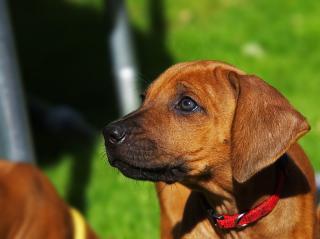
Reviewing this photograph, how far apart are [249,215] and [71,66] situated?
192 inches

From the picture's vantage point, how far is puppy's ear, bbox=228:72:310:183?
3.62 meters

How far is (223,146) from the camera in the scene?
3826 mm

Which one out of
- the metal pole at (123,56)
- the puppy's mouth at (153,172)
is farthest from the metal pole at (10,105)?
the puppy's mouth at (153,172)

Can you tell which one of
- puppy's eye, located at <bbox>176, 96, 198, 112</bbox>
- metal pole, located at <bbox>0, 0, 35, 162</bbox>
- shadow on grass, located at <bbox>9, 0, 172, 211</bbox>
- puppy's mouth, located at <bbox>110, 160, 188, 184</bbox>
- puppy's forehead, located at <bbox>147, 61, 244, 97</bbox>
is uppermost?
puppy's forehead, located at <bbox>147, 61, 244, 97</bbox>

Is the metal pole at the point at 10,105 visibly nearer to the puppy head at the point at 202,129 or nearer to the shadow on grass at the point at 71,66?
the shadow on grass at the point at 71,66

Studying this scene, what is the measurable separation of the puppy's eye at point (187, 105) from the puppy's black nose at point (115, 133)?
289 millimetres

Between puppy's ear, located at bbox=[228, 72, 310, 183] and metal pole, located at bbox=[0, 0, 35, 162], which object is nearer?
puppy's ear, located at bbox=[228, 72, 310, 183]

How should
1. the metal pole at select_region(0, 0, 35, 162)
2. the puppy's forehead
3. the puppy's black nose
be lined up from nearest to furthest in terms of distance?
the puppy's black nose → the puppy's forehead → the metal pole at select_region(0, 0, 35, 162)

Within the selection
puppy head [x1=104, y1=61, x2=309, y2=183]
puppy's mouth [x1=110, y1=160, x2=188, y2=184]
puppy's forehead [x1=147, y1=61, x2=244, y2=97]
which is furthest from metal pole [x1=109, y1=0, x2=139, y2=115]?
puppy's mouth [x1=110, y1=160, x2=188, y2=184]

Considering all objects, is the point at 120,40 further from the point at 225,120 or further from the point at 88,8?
the point at 88,8

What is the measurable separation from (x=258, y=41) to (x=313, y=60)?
70 cm

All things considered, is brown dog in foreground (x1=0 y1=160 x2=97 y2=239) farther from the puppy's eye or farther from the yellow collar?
the puppy's eye

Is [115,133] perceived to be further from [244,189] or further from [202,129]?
[244,189]

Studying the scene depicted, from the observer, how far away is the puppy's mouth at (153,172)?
3803 millimetres
